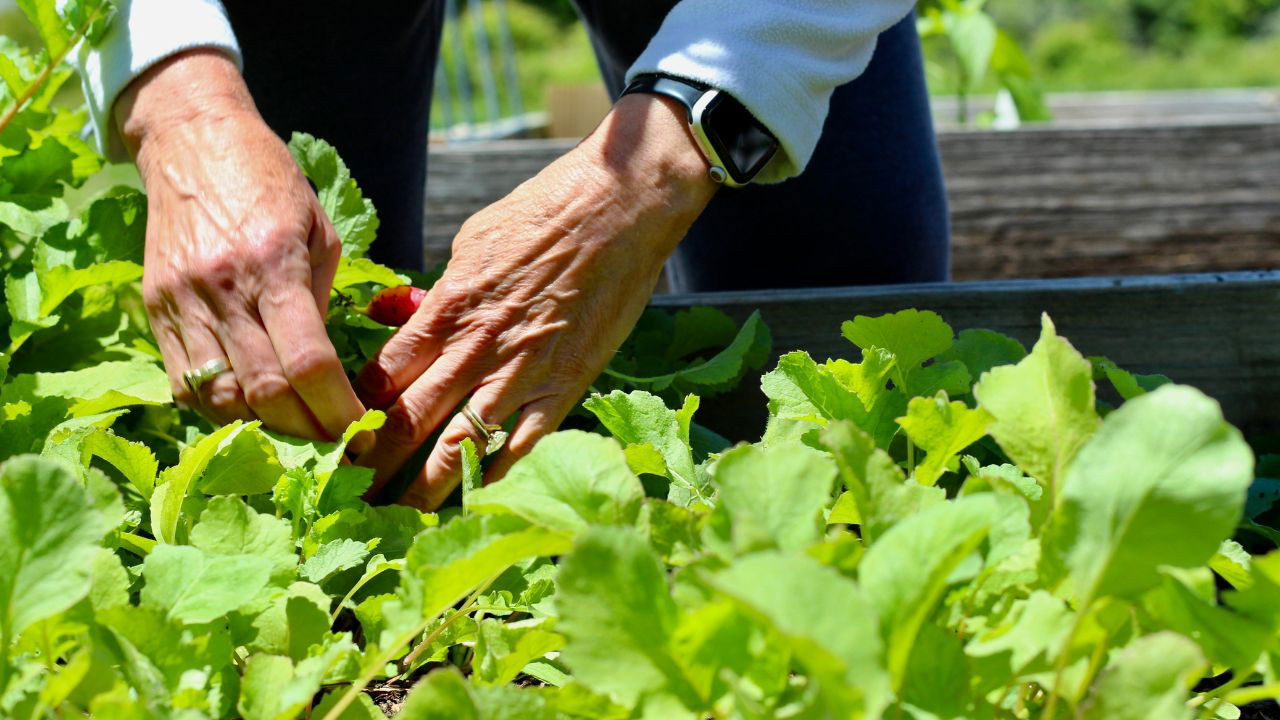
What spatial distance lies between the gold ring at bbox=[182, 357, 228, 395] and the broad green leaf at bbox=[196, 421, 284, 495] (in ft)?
0.41

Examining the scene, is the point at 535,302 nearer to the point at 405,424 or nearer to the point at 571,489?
the point at 405,424

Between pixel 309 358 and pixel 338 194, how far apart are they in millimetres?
187

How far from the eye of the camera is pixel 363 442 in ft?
2.20

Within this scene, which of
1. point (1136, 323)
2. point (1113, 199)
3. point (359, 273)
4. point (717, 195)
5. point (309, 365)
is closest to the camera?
point (309, 365)

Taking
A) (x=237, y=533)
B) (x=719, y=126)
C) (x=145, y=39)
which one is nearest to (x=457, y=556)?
(x=237, y=533)

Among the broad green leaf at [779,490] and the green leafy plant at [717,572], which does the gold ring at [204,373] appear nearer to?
the green leafy plant at [717,572]

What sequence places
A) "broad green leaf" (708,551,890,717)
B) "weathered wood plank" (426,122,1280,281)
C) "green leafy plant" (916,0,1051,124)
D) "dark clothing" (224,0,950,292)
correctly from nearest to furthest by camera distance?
"broad green leaf" (708,551,890,717), "dark clothing" (224,0,950,292), "weathered wood plank" (426,122,1280,281), "green leafy plant" (916,0,1051,124)

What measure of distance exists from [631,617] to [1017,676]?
0.13 meters

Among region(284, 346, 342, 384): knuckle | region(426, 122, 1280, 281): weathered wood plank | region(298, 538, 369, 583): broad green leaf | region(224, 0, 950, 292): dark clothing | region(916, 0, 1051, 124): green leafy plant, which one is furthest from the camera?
region(916, 0, 1051, 124): green leafy plant

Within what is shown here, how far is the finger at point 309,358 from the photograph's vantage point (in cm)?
64

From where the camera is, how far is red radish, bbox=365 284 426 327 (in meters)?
0.77

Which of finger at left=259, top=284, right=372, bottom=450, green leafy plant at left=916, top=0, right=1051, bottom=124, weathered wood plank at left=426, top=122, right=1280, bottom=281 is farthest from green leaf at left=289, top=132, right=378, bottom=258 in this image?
green leafy plant at left=916, top=0, right=1051, bottom=124

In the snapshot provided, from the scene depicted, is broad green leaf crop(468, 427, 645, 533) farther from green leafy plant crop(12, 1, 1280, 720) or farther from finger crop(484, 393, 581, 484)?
finger crop(484, 393, 581, 484)

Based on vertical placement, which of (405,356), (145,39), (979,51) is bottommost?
(979,51)
